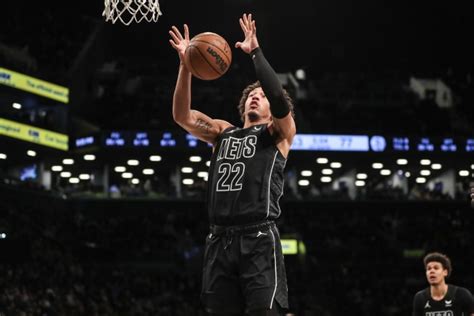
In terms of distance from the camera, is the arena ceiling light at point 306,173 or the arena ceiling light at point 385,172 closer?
the arena ceiling light at point 306,173

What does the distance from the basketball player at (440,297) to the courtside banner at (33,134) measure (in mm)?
22349

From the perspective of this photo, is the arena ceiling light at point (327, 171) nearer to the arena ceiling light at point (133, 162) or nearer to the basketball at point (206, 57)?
the arena ceiling light at point (133, 162)

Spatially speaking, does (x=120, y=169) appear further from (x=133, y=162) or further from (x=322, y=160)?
(x=322, y=160)

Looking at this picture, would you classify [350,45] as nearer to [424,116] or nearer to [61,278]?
[424,116]

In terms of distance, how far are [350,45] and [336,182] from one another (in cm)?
679

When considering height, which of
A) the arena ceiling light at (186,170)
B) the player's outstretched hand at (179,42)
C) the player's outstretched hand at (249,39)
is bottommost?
the player's outstretched hand at (249,39)

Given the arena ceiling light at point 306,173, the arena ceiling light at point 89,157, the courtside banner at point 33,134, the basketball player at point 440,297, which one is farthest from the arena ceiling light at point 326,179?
the basketball player at point 440,297

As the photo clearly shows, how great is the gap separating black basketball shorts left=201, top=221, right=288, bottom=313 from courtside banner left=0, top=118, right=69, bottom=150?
24.9 metres

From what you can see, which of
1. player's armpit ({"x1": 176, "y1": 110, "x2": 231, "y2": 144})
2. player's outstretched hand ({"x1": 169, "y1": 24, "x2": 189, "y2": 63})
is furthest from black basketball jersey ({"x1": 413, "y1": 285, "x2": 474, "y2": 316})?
player's outstretched hand ({"x1": 169, "y1": 24, "x2": 189, "y2": 63})

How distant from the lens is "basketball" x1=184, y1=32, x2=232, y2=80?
6996 mm

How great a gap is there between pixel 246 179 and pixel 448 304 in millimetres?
4689

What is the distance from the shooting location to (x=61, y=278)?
25.7 meters

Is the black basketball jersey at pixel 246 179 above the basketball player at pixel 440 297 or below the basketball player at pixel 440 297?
above

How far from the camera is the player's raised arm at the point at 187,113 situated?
6919 millimetres
